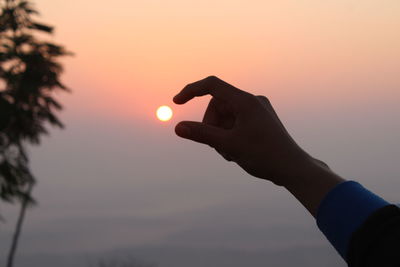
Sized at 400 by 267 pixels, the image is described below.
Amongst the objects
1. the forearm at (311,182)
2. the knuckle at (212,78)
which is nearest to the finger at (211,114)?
the knuckle at (212,78)

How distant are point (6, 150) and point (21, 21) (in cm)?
782

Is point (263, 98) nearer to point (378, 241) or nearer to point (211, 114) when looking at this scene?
point (211, 114)

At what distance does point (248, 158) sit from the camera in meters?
1.66

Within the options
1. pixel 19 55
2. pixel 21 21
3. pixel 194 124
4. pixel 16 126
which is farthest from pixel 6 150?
pixel 194 124

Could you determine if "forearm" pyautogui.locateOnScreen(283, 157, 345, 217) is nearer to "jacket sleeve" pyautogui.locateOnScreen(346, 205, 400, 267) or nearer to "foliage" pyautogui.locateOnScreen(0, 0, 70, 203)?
"jacket sleeve" pyautogui.locateOnScreen(346, 205, 400, 267)

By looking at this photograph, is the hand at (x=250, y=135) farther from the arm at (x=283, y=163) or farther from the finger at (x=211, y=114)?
the finger at (x=211, y=114)

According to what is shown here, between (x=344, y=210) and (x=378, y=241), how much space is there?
188 mm

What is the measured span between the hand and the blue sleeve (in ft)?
0.61

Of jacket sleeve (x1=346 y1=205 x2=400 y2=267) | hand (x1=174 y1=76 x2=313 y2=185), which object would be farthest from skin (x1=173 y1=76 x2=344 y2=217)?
jacket sleeve (x1=346 y1=205 x2=400 y2=267)

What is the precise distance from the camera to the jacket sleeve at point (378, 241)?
3.33 ft

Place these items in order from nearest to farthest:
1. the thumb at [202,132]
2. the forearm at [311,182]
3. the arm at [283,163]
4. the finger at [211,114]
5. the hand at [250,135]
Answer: the arm at [283,163] → the forearm at [311,182] → the hand at [250,135] → the thumb at [202,132] → the finger at [211,114]

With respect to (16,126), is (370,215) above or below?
below

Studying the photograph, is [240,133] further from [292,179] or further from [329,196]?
[329,196]

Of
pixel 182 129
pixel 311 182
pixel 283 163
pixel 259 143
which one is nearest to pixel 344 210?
pixel 311 182
